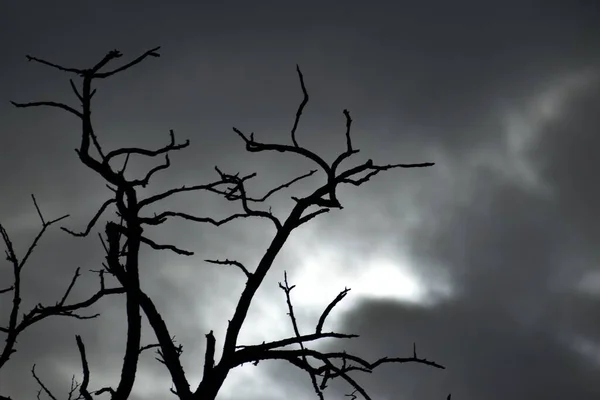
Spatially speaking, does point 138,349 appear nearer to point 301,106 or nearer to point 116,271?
point 116,271

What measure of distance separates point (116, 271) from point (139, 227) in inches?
20.8

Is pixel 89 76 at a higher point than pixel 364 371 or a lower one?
higher

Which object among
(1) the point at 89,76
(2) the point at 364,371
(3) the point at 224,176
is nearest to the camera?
(1) the point at 89,76

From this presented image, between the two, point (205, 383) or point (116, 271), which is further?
point (116, 271)

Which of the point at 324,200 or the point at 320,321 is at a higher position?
the point at 324,200

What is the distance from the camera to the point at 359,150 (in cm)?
620

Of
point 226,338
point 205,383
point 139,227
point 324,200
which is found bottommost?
point 205,383

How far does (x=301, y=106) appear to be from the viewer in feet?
19.2

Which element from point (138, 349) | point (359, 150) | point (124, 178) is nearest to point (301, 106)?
point (359, 150)

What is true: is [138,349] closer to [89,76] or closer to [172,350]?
[172,350]

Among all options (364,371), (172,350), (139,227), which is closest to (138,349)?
(172,350)

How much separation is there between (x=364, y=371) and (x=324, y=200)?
1700mm

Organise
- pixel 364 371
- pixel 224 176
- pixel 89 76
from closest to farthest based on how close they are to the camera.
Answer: pixel 89 76, pixel 364 371, pixel 224 176

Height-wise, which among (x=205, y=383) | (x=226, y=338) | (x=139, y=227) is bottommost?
(x=205, y=383)
